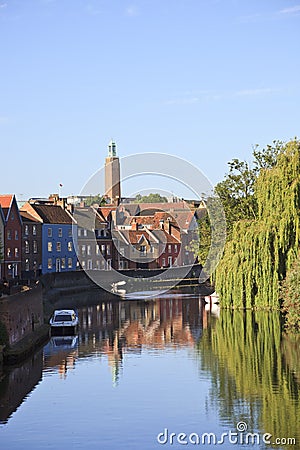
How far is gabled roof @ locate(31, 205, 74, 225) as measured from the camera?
3407 inches

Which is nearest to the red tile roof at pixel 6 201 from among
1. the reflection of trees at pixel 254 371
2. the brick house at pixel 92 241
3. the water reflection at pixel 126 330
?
the water reflection at pixel 126 330

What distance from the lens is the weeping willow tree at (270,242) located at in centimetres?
4894

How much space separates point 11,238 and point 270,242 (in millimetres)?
31956

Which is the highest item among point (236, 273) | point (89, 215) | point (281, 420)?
point (89, 215)

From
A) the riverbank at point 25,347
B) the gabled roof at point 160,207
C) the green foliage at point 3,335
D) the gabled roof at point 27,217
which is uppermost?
the gabled roof at point 160,207

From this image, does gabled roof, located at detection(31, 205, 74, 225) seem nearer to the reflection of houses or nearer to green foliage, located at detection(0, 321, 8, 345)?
the reflection of houses

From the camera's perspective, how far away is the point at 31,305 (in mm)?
41344

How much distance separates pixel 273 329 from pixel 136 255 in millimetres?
55687

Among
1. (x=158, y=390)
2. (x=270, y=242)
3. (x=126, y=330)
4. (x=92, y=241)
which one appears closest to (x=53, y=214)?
(x=92, y=241)

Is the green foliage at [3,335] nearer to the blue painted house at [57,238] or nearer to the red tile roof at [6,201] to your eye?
the red tile roof at [6,201]

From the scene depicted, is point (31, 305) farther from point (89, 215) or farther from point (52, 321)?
point (89, 215)

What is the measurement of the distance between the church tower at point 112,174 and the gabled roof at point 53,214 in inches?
2202

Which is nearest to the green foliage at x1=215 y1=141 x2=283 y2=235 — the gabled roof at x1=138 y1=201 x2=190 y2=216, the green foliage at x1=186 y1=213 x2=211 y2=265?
the green foliage at x1=186 y1=213 x2=211 y2=265

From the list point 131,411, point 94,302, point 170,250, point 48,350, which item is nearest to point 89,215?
point 170,250
